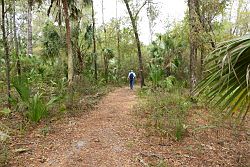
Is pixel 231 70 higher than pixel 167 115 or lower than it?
higher

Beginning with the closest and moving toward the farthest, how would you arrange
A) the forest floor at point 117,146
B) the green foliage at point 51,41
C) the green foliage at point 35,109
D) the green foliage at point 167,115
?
the forest floor at point 117,146
the green foliage at point 167,115
the green foliage at point 35,109
the green foliage at point 51,41

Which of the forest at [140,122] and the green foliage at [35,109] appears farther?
the green foliage at [35,109]

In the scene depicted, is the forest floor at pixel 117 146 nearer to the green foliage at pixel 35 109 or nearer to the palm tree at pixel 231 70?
the green foliage at pixel 35 109

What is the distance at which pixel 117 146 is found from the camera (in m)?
7.53

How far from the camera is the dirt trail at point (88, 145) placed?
21.4 feet

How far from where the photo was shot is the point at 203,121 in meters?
10.6

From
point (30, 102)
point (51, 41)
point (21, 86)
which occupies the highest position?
point (51, 41)

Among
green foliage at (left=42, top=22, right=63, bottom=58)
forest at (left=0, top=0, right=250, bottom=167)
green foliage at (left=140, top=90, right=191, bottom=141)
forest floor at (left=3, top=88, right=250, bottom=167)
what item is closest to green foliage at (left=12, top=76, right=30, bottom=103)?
forest at (left=0, top=0, right=250, bottom=167)

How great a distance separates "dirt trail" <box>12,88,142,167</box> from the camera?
651 cm

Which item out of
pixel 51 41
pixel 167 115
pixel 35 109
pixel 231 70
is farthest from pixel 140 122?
pixel 51 41

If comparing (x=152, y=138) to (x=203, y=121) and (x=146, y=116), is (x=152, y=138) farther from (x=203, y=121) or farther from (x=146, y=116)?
(x=203, y=121)

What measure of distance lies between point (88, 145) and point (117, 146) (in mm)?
784

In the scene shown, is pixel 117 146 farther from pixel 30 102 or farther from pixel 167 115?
pixel 30 102

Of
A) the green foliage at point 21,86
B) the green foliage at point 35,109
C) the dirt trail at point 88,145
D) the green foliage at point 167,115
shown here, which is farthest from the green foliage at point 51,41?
the green foliage at point 35,109
